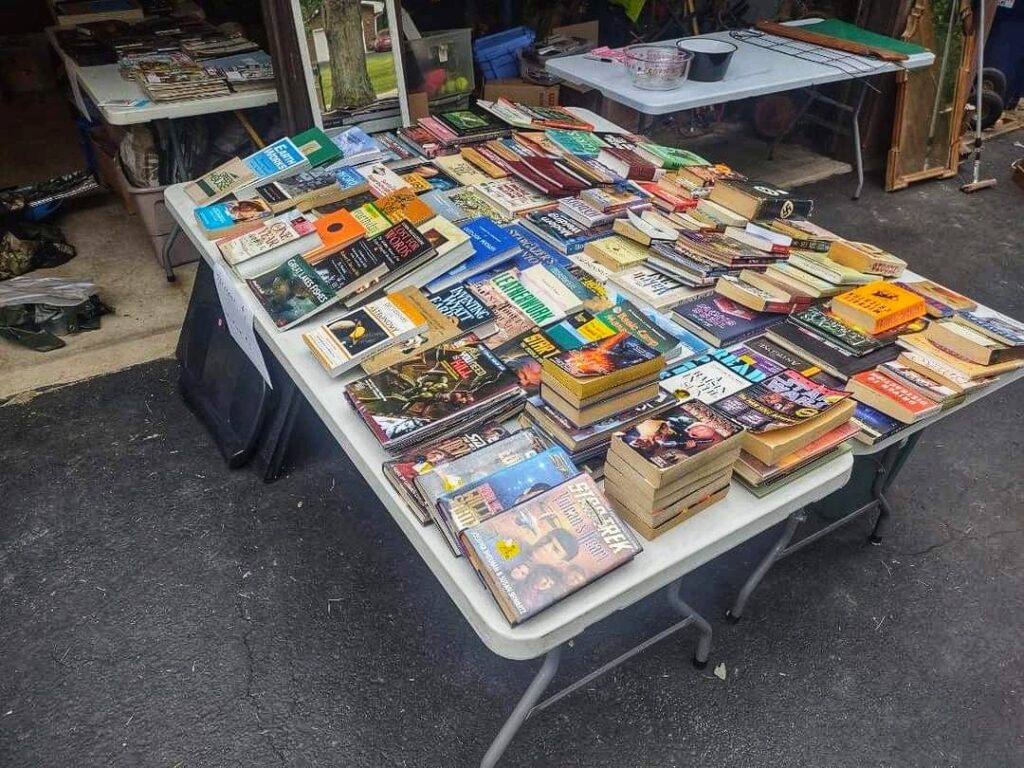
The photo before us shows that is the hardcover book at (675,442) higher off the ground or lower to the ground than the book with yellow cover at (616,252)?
lower

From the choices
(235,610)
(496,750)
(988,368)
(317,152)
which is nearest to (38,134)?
(317,152)

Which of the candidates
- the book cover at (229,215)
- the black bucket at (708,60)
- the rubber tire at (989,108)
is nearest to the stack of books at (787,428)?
the book cover at (229,215)

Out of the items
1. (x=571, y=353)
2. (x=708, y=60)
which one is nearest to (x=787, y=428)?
(x=571, y=353)

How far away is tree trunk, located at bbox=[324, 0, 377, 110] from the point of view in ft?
9.78

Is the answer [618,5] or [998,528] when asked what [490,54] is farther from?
[998,528]

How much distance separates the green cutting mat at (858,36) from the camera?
4.37 m

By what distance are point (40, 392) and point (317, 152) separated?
63.4 inches

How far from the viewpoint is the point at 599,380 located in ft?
4.81

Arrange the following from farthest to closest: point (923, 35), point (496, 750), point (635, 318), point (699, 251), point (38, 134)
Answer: point (38, 134)
point (923, 35)
point (699, 251)
point (635, 318)
point (496, 750)

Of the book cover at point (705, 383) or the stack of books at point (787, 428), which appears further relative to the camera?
the book cover at point (705, 383)

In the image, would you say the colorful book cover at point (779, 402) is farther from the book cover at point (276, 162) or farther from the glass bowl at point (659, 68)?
the glass bowl at point (659, 68)

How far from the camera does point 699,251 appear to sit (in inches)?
86.0

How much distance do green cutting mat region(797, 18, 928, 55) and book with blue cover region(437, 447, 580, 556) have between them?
4.19m

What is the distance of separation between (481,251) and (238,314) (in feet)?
2.38
